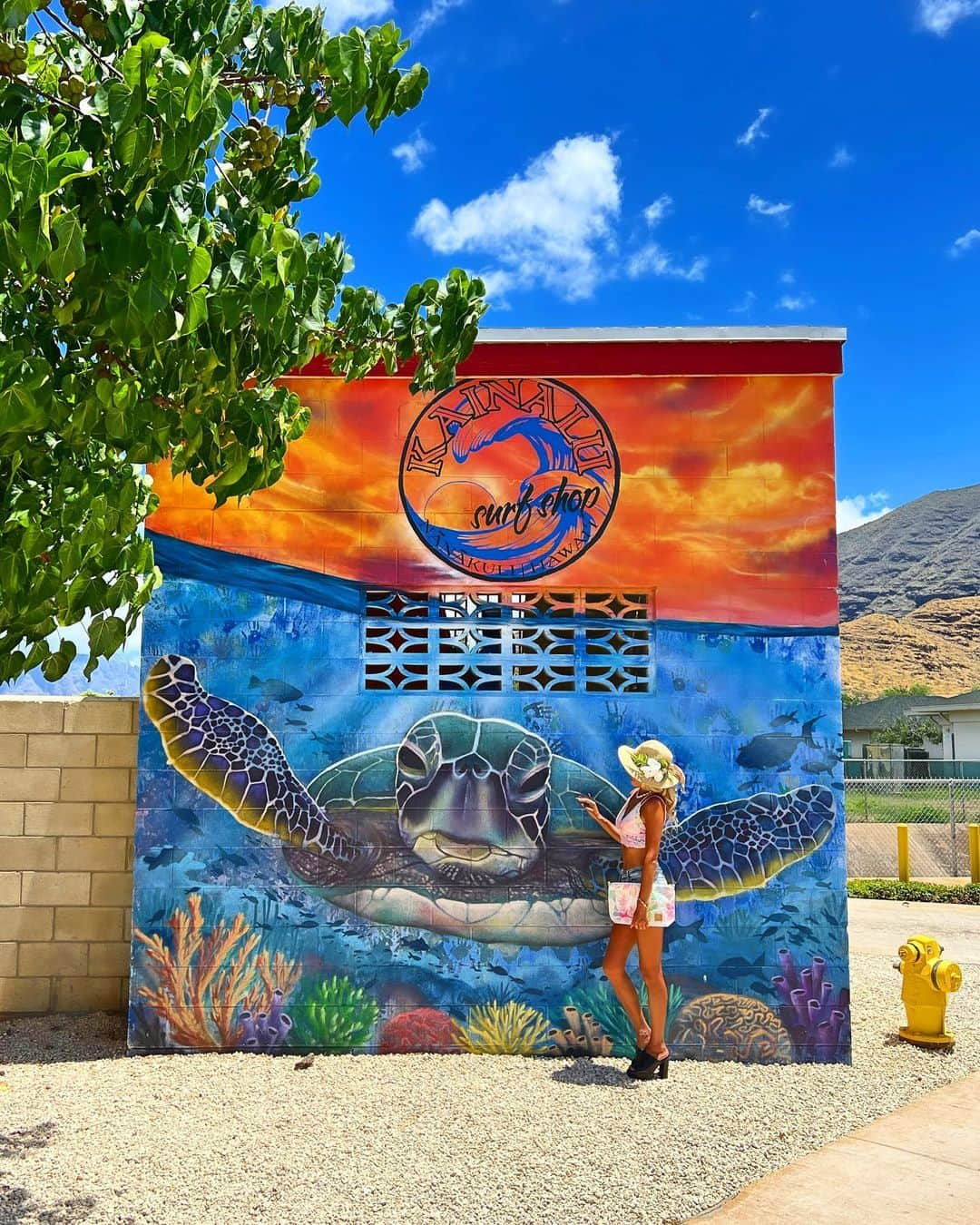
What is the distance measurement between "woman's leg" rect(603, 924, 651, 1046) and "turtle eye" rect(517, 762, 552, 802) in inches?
35.5

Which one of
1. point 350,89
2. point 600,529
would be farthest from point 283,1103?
point 350,89

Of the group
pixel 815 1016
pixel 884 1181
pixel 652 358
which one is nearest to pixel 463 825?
pixel 815 1016

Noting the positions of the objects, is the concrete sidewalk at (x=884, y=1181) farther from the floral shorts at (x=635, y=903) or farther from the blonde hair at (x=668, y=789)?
the blonde hair at (x=668, y=789)

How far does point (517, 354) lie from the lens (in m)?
6.84

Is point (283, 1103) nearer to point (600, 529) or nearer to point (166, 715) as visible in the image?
point (166, 715)

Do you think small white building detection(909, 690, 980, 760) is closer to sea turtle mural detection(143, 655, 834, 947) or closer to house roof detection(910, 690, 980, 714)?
house roof detection(910, 690, 980, 714)

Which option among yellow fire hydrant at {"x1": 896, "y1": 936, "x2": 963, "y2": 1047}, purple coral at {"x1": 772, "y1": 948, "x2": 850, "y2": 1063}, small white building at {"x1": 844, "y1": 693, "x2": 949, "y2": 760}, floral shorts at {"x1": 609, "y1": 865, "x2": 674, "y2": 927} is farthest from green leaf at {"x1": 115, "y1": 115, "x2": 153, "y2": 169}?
small white building at {"x1": 844, "y1": 693, "x2": 949, "y2": 760}

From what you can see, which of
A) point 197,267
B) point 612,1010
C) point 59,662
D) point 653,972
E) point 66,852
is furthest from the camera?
point 66,852

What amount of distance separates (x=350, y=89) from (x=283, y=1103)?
484 centimetres

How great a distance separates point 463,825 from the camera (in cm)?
656

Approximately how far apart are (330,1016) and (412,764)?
1.58m

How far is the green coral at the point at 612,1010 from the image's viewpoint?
6.45m

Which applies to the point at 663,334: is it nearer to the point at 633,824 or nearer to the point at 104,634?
the point at 633,824

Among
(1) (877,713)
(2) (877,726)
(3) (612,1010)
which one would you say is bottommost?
(3) (612,1010)
